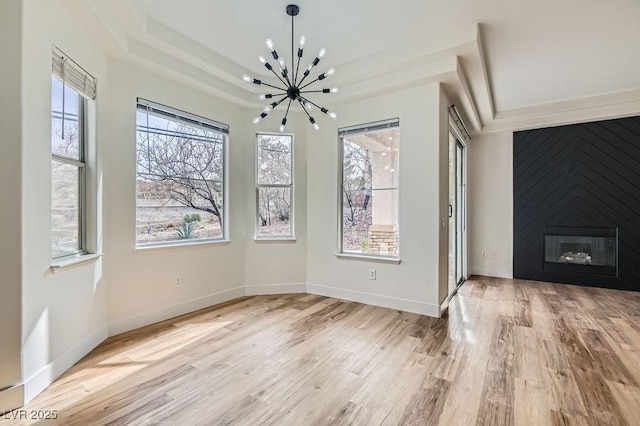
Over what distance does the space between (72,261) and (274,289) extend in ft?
8.30

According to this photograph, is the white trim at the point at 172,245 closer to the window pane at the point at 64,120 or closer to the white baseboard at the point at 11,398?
the window pane at the point at 64,120

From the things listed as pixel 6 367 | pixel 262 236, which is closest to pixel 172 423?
pixel 6 367

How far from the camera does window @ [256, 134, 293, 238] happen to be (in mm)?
4324

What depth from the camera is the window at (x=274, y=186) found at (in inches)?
170

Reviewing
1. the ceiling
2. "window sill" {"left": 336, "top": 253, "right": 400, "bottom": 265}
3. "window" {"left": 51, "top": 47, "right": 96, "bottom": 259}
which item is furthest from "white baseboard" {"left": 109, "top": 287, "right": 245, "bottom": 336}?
the ceiling

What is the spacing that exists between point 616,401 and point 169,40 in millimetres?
4666

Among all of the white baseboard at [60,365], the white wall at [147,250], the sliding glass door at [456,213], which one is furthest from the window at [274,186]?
the sliding glass door at [456,213]

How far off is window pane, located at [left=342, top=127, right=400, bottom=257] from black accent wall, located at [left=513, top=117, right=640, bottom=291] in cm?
322

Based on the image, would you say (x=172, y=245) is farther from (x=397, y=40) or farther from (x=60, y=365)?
(x=397, y=40)

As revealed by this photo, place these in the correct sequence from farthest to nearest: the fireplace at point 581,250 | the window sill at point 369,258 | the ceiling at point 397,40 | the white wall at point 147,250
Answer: the fireplace at point 581,250 → the window sill at point 369,258 → the white wall at point 147,250 → the ceiling at point 397,40

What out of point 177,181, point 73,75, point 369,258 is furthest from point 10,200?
point 369,258

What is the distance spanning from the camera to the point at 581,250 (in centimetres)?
508

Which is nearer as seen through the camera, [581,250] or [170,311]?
[170,311]

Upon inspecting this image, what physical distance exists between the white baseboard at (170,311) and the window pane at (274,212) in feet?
3.06
